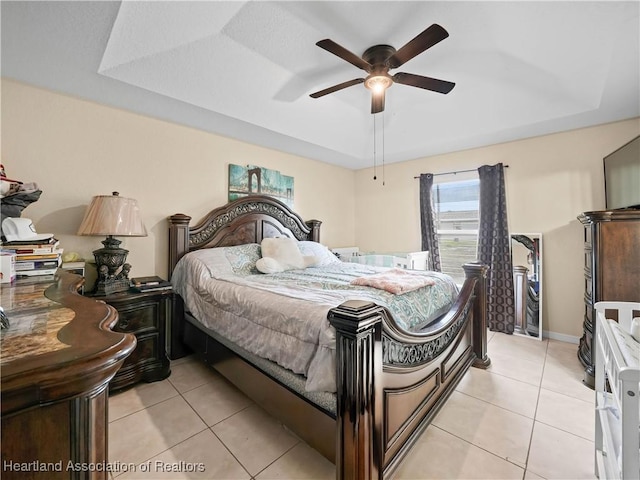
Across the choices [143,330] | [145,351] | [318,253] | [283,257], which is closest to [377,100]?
[283,257]

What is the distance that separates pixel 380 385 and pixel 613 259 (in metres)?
2.48

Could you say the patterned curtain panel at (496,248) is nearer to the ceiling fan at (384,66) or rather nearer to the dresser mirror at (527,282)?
the dresser mirror at (527,282)

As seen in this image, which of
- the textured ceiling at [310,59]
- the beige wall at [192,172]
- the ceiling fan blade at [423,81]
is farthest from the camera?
the beige wall at [192,172]

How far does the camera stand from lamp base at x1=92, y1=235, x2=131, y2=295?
2197mm

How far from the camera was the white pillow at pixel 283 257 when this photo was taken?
9.16 feet

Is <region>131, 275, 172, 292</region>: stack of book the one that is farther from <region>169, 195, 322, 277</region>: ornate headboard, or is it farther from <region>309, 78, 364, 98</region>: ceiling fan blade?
<region>309, 78, 364, 98</region>: ceiling fan blade

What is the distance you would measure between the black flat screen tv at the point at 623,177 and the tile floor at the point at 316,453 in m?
1.63

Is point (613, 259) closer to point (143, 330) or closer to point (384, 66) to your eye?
point (384, 66)

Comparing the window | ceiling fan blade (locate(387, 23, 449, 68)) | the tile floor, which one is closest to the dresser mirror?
the window

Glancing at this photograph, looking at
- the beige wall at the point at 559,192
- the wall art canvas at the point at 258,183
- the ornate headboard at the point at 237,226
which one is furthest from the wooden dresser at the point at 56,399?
the beige wall at the point at 559,192

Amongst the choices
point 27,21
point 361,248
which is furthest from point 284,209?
point 27,21

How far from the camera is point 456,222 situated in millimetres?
3941

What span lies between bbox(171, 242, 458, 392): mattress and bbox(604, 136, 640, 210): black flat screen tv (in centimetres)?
177

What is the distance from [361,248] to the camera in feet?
16.3
